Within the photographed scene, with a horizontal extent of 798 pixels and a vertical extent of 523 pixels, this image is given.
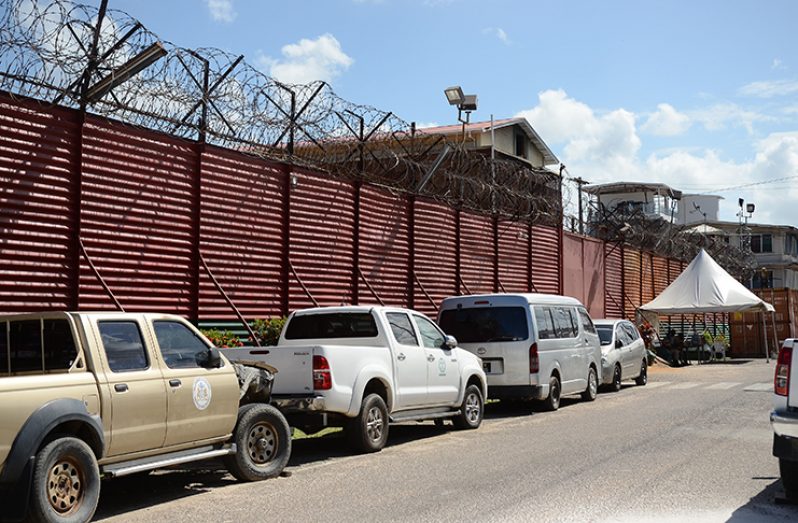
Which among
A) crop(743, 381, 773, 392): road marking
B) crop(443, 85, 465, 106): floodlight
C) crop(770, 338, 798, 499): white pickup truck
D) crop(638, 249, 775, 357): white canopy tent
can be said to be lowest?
crop(743, 381, 773, 392): road marking

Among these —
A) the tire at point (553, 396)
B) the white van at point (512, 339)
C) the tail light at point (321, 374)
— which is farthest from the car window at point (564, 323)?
the tail light at point (321, 374)

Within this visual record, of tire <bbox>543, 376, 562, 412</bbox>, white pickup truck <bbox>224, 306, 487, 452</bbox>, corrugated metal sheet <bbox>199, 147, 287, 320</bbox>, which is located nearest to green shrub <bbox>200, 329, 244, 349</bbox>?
corrugated metal sheet <bbox>199, 147, 287, 320</bbox>

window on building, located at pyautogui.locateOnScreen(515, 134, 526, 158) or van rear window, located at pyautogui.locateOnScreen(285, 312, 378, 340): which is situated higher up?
window on building, located at pyautogui.locateOnScreen(515, 134, 526, 158)

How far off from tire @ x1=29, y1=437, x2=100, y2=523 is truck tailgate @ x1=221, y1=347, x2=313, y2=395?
331 centimetres

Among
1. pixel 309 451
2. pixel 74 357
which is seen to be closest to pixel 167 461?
→ pixel 74 357

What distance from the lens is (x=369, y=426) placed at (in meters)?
11.0

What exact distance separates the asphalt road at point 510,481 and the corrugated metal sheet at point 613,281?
19.8 m

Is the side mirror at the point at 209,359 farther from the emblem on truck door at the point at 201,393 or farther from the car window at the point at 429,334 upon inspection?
the car window at the point at 429,334

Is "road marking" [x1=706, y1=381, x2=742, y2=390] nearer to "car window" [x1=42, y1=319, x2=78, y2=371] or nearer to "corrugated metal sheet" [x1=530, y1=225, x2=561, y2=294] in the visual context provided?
"corrugated metal sheet" [x1=530, y1=225, x2=561, y2=294]

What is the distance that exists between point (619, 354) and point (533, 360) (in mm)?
6664

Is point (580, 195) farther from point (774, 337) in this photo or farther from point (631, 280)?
point (774, 337)

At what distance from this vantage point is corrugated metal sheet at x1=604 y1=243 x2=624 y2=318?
111ft

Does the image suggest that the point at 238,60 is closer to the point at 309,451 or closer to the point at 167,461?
the point at 309,451

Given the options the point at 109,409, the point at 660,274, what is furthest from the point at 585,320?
the point at 660,274
